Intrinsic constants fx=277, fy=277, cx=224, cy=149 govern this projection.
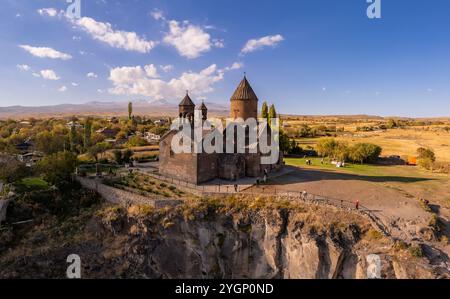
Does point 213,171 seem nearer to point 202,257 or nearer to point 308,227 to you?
point 202,257

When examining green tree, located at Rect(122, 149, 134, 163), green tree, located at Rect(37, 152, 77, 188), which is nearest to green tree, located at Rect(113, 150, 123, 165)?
green tree, located at Rect(122, 149, 134, 163)

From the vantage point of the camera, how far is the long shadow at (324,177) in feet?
86.3

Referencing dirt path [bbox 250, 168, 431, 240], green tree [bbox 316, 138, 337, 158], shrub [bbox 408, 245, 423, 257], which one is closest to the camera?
shrub [bbox 408, 245, 423, 257]

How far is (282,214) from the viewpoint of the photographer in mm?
19438

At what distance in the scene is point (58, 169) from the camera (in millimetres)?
25172

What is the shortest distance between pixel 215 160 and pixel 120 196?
8.86 metres

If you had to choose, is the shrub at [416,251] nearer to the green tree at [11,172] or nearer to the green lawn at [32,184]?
the green lawn at [32,184]

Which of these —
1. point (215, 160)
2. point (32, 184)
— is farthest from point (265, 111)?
point (32, 184)

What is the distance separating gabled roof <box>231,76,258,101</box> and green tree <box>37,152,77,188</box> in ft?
55.7

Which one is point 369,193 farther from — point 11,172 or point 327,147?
A: point 11,172

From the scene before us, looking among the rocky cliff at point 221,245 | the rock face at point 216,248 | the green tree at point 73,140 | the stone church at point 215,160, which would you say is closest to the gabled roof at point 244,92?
the stone church at point 215,160

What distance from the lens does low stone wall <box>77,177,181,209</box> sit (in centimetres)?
2067

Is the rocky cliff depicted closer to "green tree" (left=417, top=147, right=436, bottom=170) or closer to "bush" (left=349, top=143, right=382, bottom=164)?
"bush" (left=349, top=143, right=382, bottom=164)
